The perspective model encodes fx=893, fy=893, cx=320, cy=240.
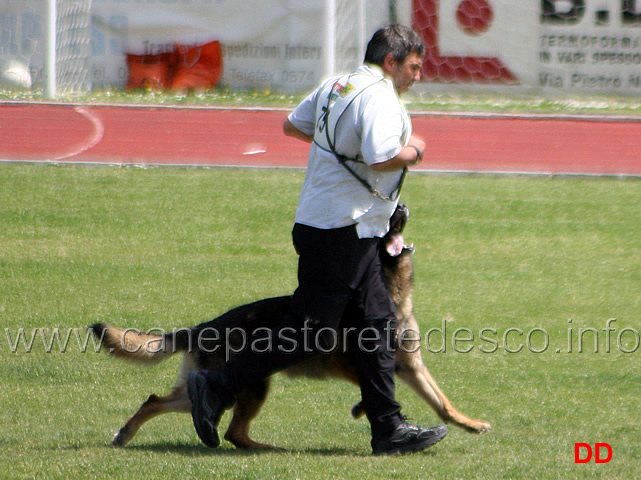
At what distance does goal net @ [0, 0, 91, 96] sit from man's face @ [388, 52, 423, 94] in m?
13.9

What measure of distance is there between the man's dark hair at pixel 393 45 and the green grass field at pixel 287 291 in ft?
5.84

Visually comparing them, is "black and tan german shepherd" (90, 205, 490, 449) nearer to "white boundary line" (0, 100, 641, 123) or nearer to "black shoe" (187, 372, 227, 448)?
"black shoe" (187, 372, 227, 448)

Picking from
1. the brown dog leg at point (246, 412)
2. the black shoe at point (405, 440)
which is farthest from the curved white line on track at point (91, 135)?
the black shoe at point (405, 440)

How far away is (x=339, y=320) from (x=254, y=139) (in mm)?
9565

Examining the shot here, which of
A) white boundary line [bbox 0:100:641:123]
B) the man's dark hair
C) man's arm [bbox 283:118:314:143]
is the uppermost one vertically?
the man's dark hair

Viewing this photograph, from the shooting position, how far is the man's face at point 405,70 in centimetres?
394

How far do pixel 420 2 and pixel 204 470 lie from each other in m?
16.4

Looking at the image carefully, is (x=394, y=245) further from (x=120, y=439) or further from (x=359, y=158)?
(x=120, y=439)

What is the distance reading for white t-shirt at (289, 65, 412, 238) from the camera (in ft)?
12.2

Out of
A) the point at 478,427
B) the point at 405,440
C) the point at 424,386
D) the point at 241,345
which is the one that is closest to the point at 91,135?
the point at 241,345

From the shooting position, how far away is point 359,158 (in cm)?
389

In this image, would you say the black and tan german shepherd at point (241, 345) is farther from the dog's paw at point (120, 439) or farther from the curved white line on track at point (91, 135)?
the curved white line on track at point (91, 135)

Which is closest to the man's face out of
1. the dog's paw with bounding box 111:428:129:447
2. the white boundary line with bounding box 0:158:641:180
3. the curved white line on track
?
the dog's paw with bounding box 111:428:129:447

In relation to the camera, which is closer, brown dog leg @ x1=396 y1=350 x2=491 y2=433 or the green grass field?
the green grass field
